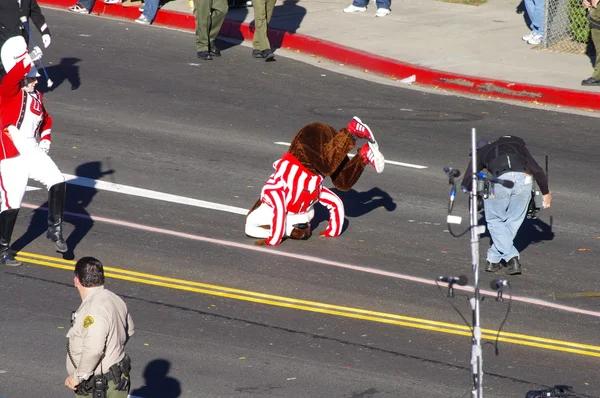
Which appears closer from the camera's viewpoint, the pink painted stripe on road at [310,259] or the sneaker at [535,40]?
the pink painted stripe on road at [310,259]

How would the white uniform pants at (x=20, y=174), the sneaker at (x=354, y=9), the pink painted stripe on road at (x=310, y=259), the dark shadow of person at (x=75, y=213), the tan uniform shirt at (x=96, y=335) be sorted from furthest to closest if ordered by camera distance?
the sneaker at (x=354, y=9) → the dark shadow of person at (x=75, y=213) → the white uniform pants at (x=20, y=174) → the pink painted stripe on road at (x=310, y=259) → the tan uniform shirt at (x=96, y=335)

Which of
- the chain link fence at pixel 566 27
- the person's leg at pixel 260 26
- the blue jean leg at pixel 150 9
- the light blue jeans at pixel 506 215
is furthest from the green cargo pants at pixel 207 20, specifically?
the light blue jeans at pixel 506 215

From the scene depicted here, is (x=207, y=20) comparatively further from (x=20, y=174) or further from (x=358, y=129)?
(x=20, y=174)

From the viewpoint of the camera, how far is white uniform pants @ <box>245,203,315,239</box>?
1159cm

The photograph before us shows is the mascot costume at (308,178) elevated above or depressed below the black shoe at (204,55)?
above

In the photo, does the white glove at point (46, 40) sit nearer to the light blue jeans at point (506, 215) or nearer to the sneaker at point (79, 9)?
the sneaker at point (79, 9)

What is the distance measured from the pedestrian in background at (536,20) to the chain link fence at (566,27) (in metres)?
0.25

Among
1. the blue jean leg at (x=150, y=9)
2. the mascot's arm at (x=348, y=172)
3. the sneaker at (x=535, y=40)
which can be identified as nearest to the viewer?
the mascot's arm at (x=348, y=172)

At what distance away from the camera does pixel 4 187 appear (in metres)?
10.7

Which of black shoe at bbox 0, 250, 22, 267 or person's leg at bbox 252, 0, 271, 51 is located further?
person's leg at bbox 252, 0, 271, 51

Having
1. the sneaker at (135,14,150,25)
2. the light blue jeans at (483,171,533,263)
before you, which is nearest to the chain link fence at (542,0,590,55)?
the sneaker at (135,14,150,25)

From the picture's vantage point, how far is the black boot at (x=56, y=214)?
1073 cm

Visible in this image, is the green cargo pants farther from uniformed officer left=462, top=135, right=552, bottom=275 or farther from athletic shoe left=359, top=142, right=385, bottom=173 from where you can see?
uniformed officer left=462, top=135, right=552, bottom=275

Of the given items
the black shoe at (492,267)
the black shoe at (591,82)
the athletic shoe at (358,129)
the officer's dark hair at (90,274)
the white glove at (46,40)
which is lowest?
the black shoe at (591,82)
